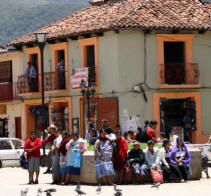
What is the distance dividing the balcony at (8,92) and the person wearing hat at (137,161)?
62.1ft

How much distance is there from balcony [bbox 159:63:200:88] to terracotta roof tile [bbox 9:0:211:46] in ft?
5.79

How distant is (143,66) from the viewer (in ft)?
112

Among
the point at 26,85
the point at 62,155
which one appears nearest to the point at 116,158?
the point at 62,155

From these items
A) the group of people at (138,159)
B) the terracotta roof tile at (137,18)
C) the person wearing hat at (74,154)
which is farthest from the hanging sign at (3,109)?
the group of people at (138,159)

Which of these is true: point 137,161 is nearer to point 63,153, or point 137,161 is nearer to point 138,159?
point 138,159

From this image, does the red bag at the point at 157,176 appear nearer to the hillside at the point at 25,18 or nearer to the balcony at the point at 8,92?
the balcony at the point at 8,92

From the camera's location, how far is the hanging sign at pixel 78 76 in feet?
114

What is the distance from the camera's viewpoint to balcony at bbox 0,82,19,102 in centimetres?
3988

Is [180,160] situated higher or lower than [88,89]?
lower

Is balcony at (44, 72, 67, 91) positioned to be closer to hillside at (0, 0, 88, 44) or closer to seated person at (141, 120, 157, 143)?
seated person at (141, 120, 157, 143)

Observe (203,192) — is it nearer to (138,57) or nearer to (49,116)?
(138,57)

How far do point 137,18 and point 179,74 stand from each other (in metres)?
3.20

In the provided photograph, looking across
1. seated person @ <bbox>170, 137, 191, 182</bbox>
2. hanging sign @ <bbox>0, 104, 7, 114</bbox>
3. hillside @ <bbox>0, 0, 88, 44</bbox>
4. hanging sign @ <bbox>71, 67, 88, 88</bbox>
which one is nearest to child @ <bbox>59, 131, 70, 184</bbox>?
seated person @ <bbox>170, 137, 191, 182</bbox>

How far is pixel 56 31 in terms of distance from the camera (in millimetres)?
37594
